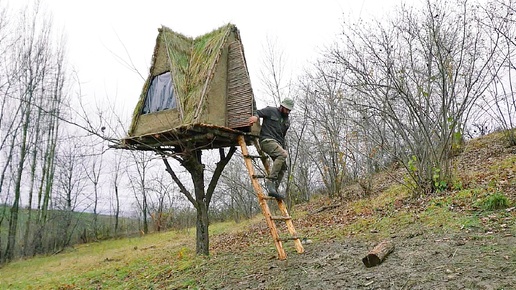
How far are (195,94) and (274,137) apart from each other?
191cm

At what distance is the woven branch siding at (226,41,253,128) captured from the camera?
24.6 ft

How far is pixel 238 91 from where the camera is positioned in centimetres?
780

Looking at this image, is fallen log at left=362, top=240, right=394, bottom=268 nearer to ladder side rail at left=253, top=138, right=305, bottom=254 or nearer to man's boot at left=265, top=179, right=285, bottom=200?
ladder side rail at left=253, top=138, right=305, bottom=254

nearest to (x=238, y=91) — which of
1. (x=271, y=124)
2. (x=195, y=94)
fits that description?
(x=195, y=94)

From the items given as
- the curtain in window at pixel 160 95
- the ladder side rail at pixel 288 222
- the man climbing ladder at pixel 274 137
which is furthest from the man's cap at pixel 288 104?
the curtain in window at pixel 160 95

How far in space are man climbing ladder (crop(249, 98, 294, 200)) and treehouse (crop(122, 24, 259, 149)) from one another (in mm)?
504

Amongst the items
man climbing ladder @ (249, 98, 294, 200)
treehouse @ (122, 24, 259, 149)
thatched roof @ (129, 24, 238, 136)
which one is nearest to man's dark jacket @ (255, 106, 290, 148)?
man climbing ladder @ (249, 98, 294, 200)

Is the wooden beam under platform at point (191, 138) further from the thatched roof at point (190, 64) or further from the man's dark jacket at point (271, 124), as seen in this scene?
the man's dark jacket at point (271, 124)

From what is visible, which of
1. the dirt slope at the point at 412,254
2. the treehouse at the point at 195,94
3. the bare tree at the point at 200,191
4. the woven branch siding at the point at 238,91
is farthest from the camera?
the bare tree at the point at 200,191

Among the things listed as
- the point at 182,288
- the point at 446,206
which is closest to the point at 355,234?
the point at 446,206

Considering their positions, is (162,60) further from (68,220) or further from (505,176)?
(68,220)

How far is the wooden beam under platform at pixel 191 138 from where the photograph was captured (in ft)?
22.4

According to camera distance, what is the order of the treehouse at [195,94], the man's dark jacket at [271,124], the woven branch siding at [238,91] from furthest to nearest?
the woven branch siding at [238,91] → the treehouse at [195,94] → the man's dark jacket at [271,124]

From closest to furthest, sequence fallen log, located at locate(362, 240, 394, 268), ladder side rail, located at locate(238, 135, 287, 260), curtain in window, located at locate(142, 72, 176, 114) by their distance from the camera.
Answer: fallen log, located at locate(362, 240, 394, 268), ladder side rail, located at locate(238, 135, 287, 260), curtain in window, located at locate(142, 72, 176, 114)
